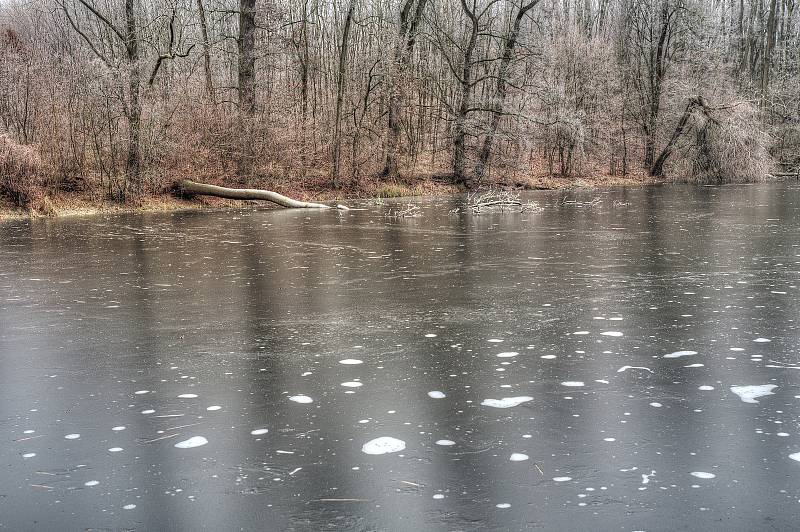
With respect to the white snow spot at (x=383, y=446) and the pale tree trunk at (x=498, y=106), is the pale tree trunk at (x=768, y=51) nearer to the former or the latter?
the pale tree trunk at (x=498, y=106)

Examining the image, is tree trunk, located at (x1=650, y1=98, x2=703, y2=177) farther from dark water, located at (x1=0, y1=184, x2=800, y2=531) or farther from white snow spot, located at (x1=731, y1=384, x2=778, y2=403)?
white snow spot, located at (x1=731, y1=384, x2=778, y2=403)

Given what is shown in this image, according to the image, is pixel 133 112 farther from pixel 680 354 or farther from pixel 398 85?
pixel 680 354

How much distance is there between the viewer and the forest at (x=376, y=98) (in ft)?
86.6

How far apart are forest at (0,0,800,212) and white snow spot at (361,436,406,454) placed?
21583 mm

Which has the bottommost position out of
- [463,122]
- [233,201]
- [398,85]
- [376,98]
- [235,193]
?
[233,201]

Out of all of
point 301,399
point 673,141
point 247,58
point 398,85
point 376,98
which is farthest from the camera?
point 673,141

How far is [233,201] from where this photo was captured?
98.0 feet

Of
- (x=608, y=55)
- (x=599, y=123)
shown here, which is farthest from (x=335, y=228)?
(x=608, y=55)

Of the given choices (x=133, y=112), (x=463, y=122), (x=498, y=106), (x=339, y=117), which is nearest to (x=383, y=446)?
(x=133, y=112)

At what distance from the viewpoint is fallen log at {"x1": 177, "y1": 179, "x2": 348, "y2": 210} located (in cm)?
2827

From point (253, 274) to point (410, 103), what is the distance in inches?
1006

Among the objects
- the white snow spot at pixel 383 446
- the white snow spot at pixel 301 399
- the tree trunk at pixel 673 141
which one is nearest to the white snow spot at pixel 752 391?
the white snow spot at pixel 383 446

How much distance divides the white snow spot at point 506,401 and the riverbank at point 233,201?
70.1 ft

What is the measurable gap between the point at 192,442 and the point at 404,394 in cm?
157
